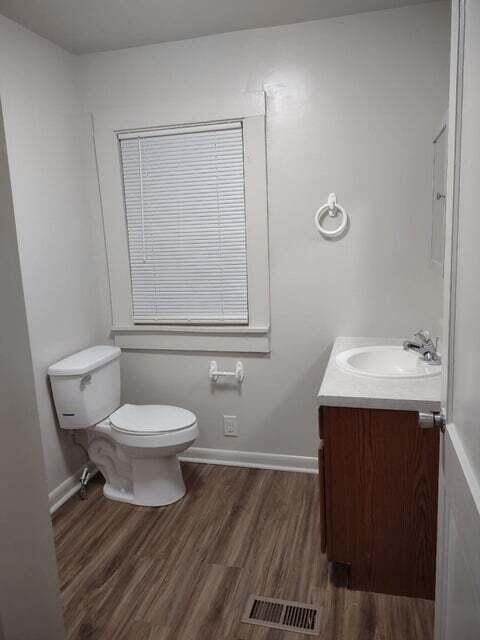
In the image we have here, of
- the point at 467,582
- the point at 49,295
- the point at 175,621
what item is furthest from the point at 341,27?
the point at 175,621

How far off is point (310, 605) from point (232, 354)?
4.41ft

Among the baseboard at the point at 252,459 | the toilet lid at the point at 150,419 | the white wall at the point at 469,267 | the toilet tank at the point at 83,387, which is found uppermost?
the white wall at the point at 469,267

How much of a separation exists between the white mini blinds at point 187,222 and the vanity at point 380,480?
3.39 feet

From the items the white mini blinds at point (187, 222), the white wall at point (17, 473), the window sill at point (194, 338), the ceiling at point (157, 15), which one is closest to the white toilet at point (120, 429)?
the window sill at point (194, 338)

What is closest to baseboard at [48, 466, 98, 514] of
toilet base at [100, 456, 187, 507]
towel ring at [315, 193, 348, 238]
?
toilet base at [100, 456, 187, 507]

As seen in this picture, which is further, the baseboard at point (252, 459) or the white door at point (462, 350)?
the baseboard at point (252, 459)

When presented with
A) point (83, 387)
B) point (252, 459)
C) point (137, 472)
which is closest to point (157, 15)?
→ point (83, 387)

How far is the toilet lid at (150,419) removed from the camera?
2.35 m

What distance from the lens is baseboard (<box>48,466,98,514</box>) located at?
245 centimetres

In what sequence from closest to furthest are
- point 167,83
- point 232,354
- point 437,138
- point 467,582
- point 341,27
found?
point 467,582 < point 437,138 < point 341,27 < point 167,83 < point 232,354

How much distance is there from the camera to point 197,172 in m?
2.58

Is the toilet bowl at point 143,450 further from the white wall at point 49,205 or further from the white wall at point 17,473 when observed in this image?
the white wall at point 17,473

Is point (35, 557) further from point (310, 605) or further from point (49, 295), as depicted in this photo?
point (49, 295)

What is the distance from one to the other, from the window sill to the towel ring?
0.62 m
